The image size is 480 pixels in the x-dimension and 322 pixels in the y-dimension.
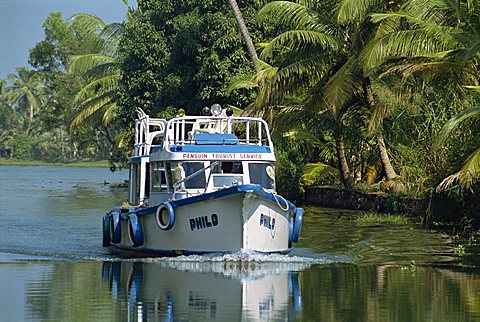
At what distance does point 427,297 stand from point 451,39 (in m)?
11.8

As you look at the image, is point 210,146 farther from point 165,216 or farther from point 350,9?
point 350,9

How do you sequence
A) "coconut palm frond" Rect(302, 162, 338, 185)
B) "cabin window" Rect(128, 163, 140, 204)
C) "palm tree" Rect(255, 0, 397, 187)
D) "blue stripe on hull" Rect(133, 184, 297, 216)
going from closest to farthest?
"blue stripe on hull" Rect(133, 184, 297, 216) < "cabin window" Rect(128, 163, 140, 204) < "palm tree" Rect(255, 0, 397, 187) < "coconut palm frond" Rect(302, 162, 338, 185)

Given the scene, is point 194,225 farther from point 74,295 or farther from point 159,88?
point 159,88

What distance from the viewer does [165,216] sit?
19.1 meters

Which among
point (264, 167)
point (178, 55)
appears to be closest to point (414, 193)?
point (264, 167)

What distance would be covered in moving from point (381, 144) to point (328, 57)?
130 inches

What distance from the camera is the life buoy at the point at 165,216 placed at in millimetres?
18781

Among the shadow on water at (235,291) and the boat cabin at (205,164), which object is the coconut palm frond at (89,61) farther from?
the shadow on water at (235,291)

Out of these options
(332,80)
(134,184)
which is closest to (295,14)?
(332,80)

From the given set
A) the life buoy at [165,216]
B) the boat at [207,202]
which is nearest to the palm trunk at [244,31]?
the boat at [207,202]

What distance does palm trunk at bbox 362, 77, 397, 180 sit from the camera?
1232 inches

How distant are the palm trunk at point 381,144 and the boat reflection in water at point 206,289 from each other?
13.2 metres

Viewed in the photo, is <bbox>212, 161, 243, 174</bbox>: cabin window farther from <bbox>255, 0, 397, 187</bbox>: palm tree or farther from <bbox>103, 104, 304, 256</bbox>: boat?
<bbox>255, 0, 397, 187</bbox>: palm tree

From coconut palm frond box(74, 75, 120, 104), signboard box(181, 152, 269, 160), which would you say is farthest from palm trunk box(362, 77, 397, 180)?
coconut palm frond box(74, 75, 120, 104)
